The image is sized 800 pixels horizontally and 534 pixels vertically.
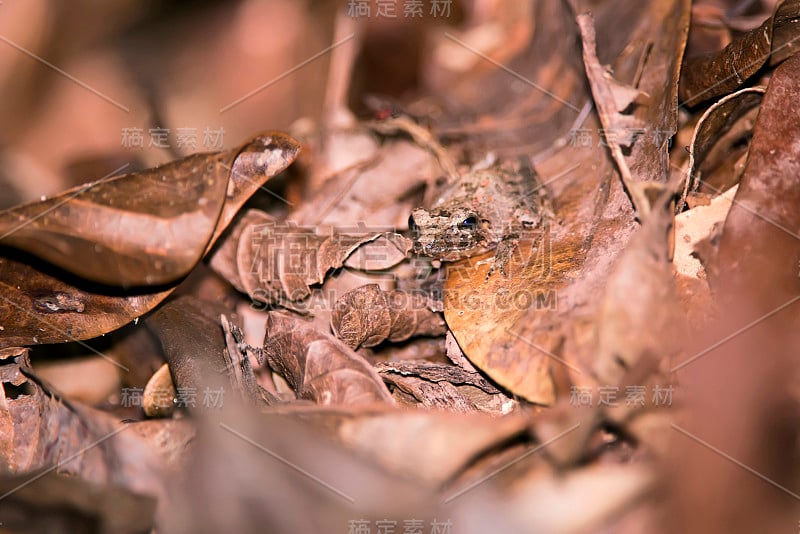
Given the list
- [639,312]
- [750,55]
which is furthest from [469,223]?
[750,55]

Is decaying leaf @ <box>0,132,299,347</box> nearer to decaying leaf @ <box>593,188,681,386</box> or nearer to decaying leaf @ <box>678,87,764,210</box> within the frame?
decaying leaf @ <box>593,188,681,386</box>

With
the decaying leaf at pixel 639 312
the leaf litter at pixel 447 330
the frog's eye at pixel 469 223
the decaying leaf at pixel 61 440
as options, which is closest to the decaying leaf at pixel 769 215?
the leaf litter at pixel 447 330

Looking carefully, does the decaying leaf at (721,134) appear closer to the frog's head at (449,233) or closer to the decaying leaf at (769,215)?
the decaying leaf at (769,215)

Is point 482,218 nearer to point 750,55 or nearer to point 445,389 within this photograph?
point 445,389

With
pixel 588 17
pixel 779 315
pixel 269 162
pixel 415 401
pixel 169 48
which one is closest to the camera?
pixel 779 315

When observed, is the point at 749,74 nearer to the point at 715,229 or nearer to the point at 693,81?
the point at 693,81

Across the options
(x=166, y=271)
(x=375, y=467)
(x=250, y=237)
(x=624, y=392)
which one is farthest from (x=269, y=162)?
(x=624, y=392)

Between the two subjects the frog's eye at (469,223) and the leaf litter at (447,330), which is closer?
the leaf litter at (447,330)
